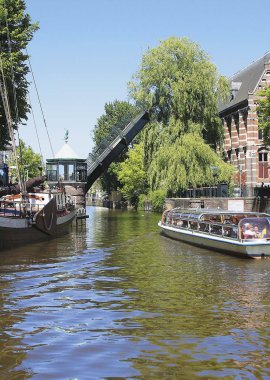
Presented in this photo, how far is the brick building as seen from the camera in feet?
186

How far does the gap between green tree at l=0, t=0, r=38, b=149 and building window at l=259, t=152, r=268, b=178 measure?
2601 centimetres

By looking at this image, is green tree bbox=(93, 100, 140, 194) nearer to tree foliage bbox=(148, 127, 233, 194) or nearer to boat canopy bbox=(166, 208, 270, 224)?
tree foliage bbox=(148, 127, 233, 194)

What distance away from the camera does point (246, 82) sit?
63.8m

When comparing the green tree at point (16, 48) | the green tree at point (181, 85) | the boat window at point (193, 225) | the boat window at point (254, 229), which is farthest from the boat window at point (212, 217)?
the green tree at point (181, 85)

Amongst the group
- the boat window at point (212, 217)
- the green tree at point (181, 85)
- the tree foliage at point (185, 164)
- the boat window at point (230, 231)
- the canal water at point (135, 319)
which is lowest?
the canal water at point (135, 319)

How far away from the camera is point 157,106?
163 ft

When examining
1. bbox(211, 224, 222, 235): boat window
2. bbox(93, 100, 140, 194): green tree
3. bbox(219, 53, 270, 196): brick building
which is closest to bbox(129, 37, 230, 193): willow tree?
bbox(219, 53, 270, 196): brick building

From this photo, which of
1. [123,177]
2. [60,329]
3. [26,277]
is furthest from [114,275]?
[123,177]

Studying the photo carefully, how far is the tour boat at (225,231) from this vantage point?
2036cm

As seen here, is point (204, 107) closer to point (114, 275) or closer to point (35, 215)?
point (35, 215)

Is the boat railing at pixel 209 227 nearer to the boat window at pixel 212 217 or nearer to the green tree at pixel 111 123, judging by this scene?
the boat window at pixel 212 217

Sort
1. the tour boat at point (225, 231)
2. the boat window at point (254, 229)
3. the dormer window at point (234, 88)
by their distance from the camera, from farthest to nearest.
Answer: the dormer window at point (234, 88), the boat window at point (254, 229), the tour boat at point (225, 231)

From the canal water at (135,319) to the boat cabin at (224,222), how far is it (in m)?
1.48

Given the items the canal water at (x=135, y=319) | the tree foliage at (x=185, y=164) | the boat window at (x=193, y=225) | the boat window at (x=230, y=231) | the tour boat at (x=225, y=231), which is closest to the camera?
the canal water at (x=135, y=319)
